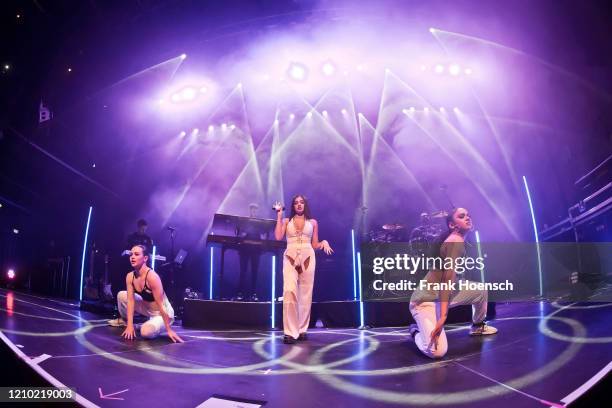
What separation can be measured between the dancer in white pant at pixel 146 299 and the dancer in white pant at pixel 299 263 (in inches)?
52.4

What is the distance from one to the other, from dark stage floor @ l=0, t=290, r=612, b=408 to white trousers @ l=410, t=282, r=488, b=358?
12 cm

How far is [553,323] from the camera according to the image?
4.35m

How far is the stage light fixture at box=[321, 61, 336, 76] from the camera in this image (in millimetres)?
9244

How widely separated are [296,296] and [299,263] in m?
0.39

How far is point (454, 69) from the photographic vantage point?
28.7 ft

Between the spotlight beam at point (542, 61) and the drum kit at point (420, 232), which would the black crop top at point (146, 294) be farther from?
the spotlight beam at point (542, 61)

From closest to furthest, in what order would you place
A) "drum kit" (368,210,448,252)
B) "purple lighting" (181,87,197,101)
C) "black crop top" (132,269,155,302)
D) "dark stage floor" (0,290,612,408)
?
"dark stage floor" (0,290,612,408)
"black crop top" (132,269,155,302)
"drum kit" (368,210,448,252)
"purple lighting" (181,87,197,101)

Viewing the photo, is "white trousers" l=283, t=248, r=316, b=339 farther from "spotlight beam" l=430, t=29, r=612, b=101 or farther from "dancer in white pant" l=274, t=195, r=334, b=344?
"spotlight beam" l=430, t=29, r=612, b=101

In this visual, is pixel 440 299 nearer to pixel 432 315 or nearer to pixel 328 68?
pixel 432 315

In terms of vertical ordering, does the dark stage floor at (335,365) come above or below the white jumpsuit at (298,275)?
below

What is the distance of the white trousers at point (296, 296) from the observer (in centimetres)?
456

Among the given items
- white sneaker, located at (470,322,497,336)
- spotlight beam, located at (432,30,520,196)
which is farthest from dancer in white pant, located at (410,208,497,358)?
spotlight beam, located at (432,30,520,196)

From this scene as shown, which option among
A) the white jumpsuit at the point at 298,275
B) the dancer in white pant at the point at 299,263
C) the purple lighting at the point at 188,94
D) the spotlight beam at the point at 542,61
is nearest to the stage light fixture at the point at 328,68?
the spotlight beam at the point at 542,61

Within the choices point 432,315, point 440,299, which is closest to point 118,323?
point 432,315
